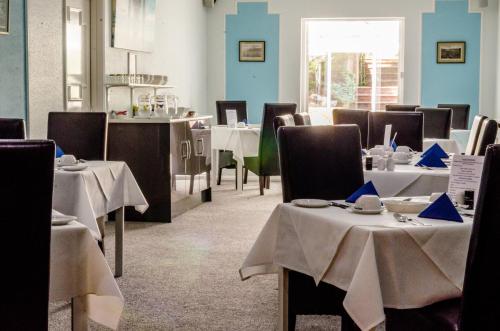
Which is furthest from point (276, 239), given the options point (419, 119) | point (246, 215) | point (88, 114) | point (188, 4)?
point (188, 4)

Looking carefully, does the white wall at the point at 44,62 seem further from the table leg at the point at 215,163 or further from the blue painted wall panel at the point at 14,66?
the table leg at the point at 215,163

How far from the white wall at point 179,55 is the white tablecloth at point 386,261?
15.5ft

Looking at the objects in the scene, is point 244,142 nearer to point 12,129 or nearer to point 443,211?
point 12,129

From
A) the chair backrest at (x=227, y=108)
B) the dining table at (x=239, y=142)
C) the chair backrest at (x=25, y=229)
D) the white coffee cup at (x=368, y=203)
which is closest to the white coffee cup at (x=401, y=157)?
the white coffee cup at (x=368, y=203)

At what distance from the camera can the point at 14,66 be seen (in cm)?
527

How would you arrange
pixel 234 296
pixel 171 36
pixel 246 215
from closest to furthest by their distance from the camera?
pixel 234 296 < pixel 246 215 < pixel 171 36

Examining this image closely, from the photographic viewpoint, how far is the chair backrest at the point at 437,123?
7164mm

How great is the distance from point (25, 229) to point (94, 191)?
7.72ft

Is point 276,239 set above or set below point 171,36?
below

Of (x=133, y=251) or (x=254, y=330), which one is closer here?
(x=254, y=330)

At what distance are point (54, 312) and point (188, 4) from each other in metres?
6.60

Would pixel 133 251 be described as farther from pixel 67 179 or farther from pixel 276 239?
pixel 276 239

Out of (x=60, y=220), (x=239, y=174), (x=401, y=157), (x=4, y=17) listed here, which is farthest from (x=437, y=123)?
(x=60, y=220)

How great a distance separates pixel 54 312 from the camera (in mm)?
3729
